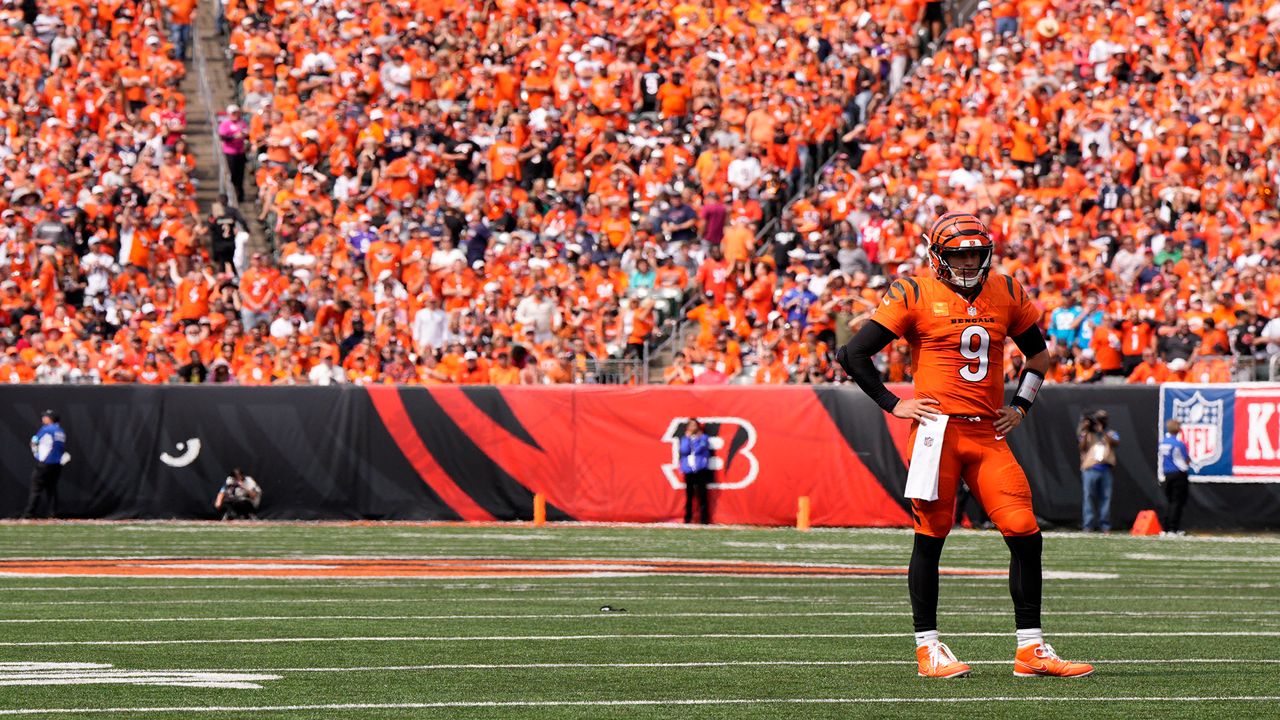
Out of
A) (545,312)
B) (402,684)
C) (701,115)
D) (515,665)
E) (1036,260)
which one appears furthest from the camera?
(701,115)

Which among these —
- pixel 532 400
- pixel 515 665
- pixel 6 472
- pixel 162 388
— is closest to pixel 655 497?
pixel 532 400

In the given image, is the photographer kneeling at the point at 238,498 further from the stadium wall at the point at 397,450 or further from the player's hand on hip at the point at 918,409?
the player's hand on hip at the point at 918,409

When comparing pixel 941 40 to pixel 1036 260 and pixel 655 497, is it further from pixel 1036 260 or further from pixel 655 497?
pixel 655 497

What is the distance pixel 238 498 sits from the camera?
79.7 feet

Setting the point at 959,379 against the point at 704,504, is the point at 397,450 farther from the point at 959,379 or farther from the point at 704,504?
the point at 959,379

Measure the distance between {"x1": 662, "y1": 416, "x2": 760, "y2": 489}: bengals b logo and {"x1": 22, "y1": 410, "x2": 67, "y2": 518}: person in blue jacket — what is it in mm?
6741

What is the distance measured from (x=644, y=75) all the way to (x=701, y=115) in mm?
1570

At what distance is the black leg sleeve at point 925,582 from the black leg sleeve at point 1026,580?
0.99 feet

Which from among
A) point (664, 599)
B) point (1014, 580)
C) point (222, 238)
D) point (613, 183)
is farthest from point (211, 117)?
point (1014, 580)

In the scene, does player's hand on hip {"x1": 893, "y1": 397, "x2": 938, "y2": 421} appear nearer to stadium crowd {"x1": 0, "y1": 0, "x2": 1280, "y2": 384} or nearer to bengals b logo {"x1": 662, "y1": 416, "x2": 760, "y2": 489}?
stadium crowd {"x1": 0, "y1": 0, "x2": 1280, "y2": 384}

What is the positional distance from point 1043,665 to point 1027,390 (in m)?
1.19

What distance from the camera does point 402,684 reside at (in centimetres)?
834

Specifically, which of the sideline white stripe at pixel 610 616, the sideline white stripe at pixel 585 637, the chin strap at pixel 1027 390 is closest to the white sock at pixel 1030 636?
the chin strap at pixel 1027 390

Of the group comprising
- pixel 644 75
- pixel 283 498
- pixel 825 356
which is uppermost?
pixel 644 75
